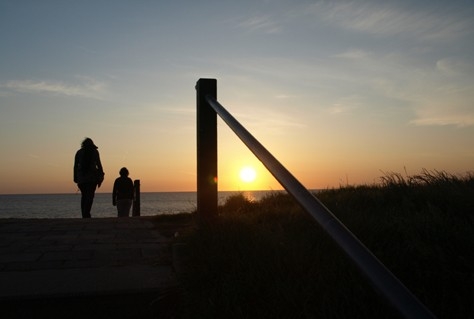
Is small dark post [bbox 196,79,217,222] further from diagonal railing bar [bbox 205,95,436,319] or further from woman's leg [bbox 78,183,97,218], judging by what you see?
woman's leg [bbox 78,183,97,218]

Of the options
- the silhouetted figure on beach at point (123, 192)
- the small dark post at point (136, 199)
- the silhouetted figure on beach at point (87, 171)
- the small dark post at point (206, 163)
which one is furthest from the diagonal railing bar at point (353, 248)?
the small dark post at point (136, 199)

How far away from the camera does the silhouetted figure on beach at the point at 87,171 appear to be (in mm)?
8320

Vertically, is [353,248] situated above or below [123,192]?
below

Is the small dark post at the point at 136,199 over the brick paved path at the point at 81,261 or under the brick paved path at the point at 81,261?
over

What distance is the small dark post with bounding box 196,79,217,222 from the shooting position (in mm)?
3420

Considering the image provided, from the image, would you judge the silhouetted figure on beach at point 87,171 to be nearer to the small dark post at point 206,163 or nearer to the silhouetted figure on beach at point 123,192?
the silhouetted figure on beach at point 123,192

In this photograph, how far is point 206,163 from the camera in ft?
11.3

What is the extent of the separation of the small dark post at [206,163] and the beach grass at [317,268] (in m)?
0.16

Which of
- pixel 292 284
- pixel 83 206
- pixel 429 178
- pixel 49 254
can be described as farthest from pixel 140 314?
pixel 83 206

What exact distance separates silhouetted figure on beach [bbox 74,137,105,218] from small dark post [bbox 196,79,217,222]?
18.0 feet

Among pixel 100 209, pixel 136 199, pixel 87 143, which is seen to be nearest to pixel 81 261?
pixel 87 143

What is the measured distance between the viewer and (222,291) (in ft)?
7.20

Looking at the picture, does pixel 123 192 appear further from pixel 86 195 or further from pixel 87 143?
pixel 87 143

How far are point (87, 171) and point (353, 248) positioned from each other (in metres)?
7.74
